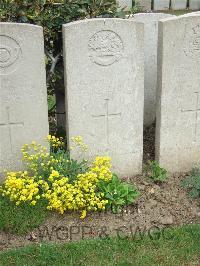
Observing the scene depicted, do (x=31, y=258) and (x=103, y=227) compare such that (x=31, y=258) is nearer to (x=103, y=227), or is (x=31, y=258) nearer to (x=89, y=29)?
(x=103, y=227)

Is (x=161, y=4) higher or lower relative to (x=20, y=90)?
higher

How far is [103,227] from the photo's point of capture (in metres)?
4.29

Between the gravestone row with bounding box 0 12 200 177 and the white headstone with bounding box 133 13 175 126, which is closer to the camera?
the gravestone row with bounding box 0 12 200 177

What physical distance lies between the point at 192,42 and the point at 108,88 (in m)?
0.94

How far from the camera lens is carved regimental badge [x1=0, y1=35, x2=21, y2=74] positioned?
431 centimetres

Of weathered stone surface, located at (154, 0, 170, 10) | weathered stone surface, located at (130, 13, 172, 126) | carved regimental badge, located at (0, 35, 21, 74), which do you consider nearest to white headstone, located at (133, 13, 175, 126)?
weathered stone surface, located at (130, 13, 172, 126)

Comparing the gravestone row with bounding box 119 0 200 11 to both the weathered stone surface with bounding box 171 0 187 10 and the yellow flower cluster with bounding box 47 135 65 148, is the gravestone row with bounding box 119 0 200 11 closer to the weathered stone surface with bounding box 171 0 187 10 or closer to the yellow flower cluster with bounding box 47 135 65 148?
the weathered stone surface with bounding box 171 0 187 10

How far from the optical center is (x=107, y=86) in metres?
4.66

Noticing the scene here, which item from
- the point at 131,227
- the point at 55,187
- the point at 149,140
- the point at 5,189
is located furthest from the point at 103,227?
the point at 149,140

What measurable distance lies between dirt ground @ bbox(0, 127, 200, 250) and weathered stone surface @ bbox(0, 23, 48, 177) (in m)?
0.84

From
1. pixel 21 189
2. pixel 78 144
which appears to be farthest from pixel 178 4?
pixel 21 189

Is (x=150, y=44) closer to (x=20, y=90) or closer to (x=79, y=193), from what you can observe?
(x=20, y=90)

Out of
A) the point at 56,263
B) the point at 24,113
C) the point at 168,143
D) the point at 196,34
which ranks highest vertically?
the point at 196,34

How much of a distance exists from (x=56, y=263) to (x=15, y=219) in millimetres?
621
